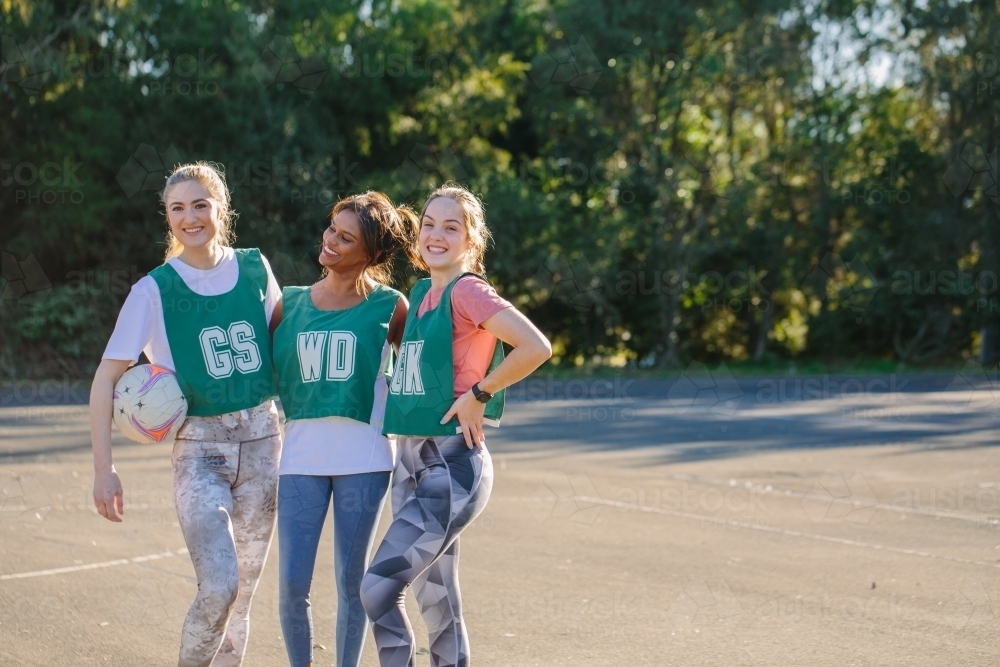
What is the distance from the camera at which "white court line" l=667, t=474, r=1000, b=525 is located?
8492mm

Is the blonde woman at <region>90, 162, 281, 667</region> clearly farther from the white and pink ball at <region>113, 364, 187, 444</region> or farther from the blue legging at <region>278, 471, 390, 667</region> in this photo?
the blue legging at <region>278, 471, 390, 667</region>

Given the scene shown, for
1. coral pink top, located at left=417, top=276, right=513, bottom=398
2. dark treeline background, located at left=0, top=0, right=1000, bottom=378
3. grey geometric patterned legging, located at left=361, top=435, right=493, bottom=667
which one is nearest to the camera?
grey geometric patterned legging, located at left=361, top=435, right=493, bottom=667

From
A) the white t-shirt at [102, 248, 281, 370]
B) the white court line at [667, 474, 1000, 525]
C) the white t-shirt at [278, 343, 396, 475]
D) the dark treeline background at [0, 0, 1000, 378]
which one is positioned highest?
the dark treeline background at [0, 0, 1000, 378]

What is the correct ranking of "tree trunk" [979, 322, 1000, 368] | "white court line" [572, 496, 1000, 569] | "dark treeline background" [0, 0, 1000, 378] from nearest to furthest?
"white court line" [572, 496, 1000, 569], "dark treeline background" [0, 0, 1000, 378], "tree trunk" [979, 322, 1000, 368]

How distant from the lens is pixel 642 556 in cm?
711

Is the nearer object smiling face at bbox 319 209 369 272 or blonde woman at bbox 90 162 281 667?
blonde woman at bbox 90 162 281 667

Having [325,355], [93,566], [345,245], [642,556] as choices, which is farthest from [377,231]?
[642,556]

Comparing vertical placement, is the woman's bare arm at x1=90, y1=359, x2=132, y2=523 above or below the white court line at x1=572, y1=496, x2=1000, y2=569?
above

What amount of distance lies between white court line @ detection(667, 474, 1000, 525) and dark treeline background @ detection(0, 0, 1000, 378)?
15176 millimetres

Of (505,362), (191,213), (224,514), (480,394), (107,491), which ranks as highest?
(191,213)

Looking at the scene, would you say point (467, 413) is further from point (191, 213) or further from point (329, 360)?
point (191, 213)

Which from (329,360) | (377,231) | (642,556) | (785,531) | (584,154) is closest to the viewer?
(329,360)

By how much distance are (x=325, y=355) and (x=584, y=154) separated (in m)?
25.4

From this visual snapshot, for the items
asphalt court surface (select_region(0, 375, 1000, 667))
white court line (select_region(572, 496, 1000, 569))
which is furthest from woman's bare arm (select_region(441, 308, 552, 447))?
white court line (select_region(572, 496, 1000, 569))
